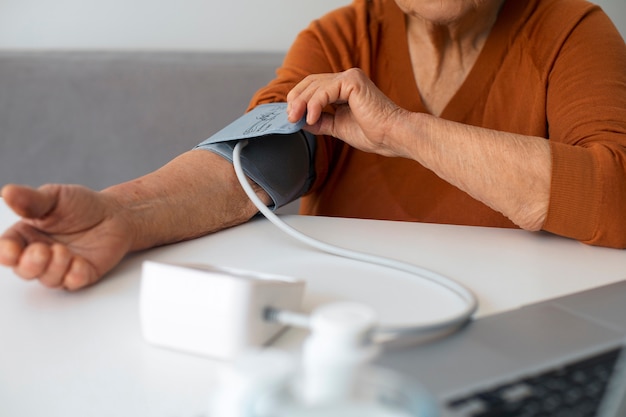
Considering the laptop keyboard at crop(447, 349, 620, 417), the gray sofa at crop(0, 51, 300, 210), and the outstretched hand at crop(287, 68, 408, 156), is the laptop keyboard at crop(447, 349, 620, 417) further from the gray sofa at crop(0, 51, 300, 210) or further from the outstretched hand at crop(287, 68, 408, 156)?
the gray sofa at crop(0, 51, 300, 210)

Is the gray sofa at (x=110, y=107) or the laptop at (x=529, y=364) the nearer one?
the laptop at (x=529, y=364)

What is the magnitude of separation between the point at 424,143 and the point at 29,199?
0.42m

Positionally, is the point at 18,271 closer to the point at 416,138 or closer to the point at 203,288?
the point at 203,288

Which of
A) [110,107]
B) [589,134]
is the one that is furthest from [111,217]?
[110,107]

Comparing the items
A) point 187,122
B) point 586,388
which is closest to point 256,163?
point 586,388

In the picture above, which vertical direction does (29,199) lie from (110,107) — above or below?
above

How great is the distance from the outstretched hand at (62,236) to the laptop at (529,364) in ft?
0.99

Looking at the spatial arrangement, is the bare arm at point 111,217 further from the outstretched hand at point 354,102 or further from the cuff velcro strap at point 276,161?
the outstretched hand at point 354,102

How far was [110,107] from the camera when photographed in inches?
62.2

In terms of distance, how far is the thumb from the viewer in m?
0.59

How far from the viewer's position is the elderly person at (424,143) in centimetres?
67

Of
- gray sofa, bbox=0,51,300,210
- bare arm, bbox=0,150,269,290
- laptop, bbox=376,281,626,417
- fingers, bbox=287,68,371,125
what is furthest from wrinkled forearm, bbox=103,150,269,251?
gray sofa, bbox=0,51,300,210

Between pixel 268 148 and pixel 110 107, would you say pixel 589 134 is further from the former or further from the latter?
pixel 110 107

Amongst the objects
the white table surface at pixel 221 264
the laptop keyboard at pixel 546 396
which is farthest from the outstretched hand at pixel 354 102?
the laptop keyboard at pixel 546 396
